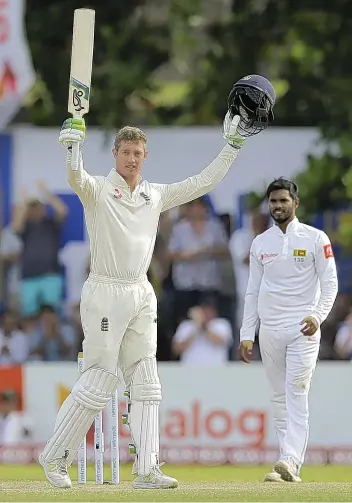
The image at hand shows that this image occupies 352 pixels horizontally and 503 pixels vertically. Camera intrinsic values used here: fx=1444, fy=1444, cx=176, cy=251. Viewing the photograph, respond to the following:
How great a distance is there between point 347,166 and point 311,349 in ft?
26.1

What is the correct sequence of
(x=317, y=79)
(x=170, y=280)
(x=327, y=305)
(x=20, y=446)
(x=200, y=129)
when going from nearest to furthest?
(x=327, y=305)
(x=20, y=446)
(x=170, y=280)
(x=200, y=129)
(x=317, y=79)

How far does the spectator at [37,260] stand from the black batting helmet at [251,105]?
7.83m

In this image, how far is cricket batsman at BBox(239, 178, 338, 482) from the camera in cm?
920

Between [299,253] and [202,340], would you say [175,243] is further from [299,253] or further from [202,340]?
[299,253]

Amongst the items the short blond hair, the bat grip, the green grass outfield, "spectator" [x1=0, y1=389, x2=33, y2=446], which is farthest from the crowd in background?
the bat grip

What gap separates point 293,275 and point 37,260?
22.6 feet

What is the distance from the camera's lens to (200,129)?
55.4 ft

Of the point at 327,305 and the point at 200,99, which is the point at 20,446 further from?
the point at 200,99

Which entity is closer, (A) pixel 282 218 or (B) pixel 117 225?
(B) pixel 117 225

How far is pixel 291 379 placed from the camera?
30.3 ft

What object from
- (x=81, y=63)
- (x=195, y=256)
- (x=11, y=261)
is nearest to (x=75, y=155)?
(x=81, y=63)

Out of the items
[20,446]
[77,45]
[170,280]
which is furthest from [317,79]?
[77,45]

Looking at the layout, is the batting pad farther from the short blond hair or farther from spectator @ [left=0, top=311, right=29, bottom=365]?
spectator @ [left=0, top=311, right=29, bottom=365]

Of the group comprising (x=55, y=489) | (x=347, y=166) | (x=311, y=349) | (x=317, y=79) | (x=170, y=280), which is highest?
(x=317, y=79)
